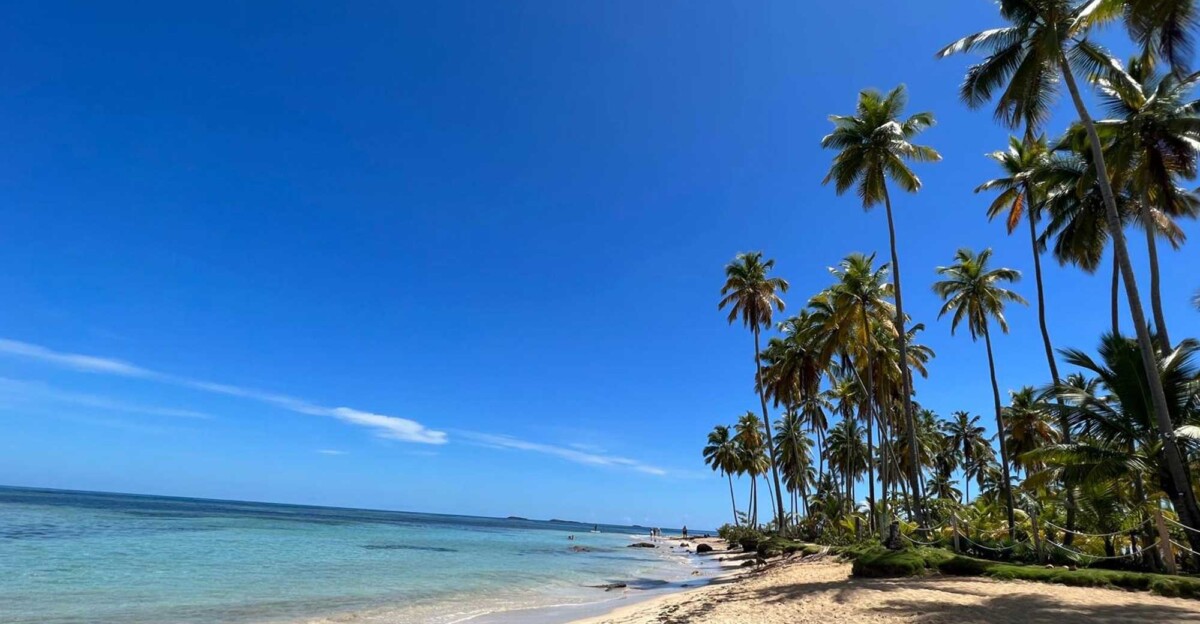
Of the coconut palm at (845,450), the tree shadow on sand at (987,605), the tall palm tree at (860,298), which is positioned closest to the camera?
the tree shadow on sand at (987,605)

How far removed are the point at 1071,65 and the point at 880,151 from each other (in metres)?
5.90

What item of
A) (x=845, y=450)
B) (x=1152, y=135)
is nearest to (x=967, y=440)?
(x=845, y=450)

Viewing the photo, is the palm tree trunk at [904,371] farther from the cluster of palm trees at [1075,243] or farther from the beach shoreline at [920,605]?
the beach shoreline at [920,605]

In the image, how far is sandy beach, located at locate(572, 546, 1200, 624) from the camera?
9.56 meters

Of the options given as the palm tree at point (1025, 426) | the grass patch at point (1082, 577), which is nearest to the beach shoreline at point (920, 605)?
the grass patch at point (1082, 577)

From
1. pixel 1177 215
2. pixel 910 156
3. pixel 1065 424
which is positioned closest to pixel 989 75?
pixel 910 156

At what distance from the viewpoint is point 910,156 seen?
21.8 metres

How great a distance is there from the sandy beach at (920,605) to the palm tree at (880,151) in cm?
872

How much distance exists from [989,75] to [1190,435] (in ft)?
35.7

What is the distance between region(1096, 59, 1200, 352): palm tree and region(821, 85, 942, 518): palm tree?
18.6 ft

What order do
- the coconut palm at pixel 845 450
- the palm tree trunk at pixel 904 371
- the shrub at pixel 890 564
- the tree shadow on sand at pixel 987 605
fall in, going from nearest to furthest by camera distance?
the tree shadow on sand at pixel 987 605 < the shrub at pixel 890 564 < the palm tree trunk at pixel 904 371 < the coconut palm at pixel 845 450

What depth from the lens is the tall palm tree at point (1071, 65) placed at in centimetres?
1252

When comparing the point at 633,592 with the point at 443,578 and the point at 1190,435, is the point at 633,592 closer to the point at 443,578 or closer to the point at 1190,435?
the point at 443,578

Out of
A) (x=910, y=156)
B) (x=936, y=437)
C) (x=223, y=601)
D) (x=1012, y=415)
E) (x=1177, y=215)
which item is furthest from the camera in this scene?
(x=936, y=437)
